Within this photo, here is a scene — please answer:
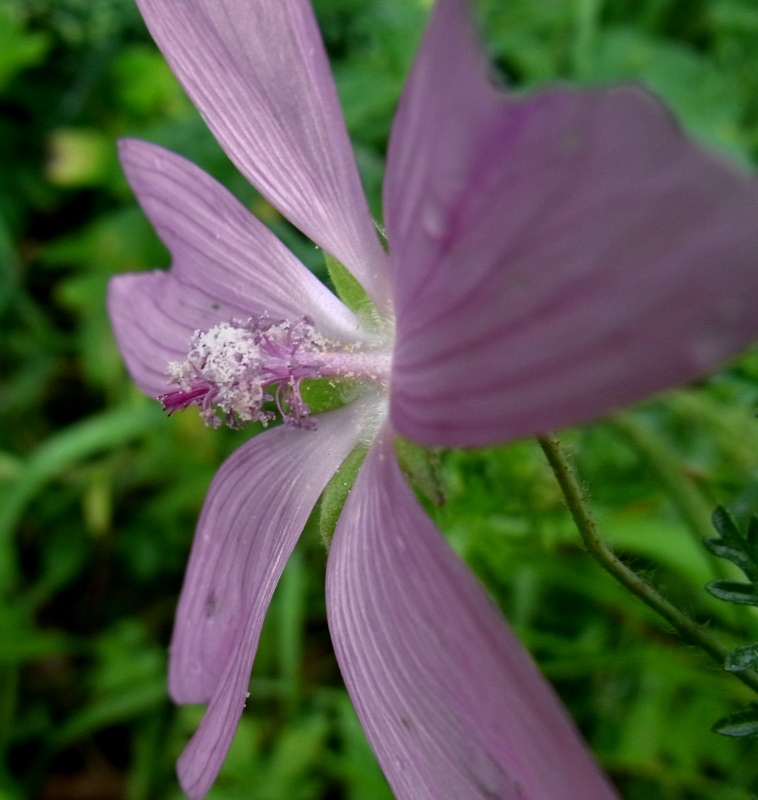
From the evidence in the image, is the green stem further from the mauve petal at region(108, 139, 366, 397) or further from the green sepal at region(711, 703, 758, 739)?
the mauve petal at region(108, 139, 366, 397)

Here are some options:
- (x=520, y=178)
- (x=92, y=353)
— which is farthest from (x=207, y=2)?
(x=92, y=353)

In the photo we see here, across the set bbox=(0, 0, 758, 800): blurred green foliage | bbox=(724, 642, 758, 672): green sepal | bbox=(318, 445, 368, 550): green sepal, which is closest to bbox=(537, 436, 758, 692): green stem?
bbox=(724, 642, 758, 672): green sepal

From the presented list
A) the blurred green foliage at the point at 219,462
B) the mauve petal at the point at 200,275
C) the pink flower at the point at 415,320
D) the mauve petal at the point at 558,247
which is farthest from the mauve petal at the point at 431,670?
the blurred green foliage at the point at 219,462

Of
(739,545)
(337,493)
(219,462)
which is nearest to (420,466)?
(337,493)

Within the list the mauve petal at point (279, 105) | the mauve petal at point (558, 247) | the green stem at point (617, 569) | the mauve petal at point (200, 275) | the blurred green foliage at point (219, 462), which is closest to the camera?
the mauve petal at point (558, 247)

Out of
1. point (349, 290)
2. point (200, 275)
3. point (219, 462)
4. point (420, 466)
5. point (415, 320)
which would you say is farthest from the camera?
point (219, 462)

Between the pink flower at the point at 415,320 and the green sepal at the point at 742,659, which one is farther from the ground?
the pink flower at the point at 415,320

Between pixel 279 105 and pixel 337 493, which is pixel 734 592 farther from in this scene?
pixel 279 105

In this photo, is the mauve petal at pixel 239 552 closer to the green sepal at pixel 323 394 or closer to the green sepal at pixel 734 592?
the green sepal at pixel 323 394
